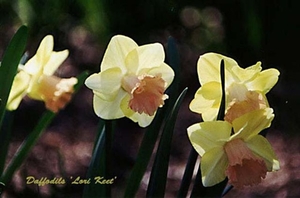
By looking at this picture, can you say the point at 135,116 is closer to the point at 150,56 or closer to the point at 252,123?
the point at 150,56

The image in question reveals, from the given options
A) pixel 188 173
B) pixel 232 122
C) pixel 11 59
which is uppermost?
pixel 11 59

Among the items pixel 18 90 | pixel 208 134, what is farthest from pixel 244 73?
pixel 18 90

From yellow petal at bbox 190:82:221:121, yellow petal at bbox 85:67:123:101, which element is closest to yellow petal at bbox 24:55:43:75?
yellow petal at bbox 85:67:123:101

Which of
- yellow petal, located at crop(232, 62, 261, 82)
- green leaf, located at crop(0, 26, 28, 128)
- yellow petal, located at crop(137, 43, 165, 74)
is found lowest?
yellow petal, located at crop(232, 62, 261, 82)

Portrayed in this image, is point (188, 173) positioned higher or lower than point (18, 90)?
lower

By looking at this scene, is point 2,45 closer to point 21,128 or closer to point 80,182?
point 21,128

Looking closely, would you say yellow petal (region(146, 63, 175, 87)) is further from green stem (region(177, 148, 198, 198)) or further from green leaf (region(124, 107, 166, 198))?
green stem (region(177, 148, 198, 198))
